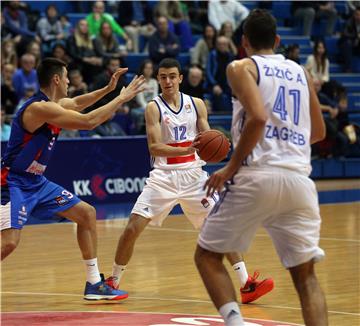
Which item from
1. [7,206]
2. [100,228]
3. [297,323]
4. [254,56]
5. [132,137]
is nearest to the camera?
[254,56]

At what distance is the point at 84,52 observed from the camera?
60.0 feet

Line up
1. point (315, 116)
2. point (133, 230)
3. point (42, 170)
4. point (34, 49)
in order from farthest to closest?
1. point (34, 49)
2. point (133, 230)
3. point (42, 170)
4. point (315, 116)

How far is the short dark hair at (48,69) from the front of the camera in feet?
25.4

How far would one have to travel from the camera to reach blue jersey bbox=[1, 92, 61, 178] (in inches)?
303

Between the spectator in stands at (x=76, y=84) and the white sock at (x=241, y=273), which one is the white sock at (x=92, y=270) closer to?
the white sock at (x=241, y=273)

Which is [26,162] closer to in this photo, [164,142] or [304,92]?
[164,142]

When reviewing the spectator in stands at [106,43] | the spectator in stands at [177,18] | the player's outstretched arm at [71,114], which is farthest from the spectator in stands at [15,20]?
the player's outstretched arm at [71,114]

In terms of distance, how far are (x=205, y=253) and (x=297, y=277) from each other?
1.79 feet

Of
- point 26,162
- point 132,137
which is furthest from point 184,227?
point 26,162

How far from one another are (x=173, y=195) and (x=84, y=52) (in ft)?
33.8

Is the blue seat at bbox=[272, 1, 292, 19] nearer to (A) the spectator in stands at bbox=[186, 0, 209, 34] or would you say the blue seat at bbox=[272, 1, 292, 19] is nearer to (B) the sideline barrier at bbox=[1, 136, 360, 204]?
(A) the spectator in stands at bbox=[186, 0, 209, 34]

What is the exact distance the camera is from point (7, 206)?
24.9 ft

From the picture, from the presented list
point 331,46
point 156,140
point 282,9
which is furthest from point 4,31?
point 156,140

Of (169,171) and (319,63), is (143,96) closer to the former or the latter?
(319,63)
